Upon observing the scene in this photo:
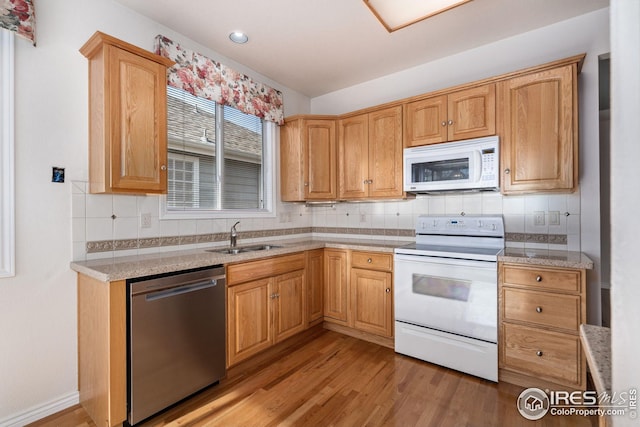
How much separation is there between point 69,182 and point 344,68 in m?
2.61

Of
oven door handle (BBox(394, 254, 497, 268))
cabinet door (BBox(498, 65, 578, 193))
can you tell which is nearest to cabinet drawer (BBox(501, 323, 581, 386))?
oven door handle (BBox(394, 254, 497, 268))

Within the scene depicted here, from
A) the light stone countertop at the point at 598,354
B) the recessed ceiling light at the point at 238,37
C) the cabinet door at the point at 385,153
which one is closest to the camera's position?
the light stone countertop at the point at 598,354

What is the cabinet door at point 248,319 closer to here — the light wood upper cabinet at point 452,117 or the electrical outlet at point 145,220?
the electrical outlet at point 145,220

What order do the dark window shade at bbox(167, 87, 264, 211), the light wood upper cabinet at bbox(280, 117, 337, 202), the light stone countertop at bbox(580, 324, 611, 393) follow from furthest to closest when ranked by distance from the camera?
1. the light wood upper cabinet at bbox(280, 117, 337, 202)
2. the dark window shade at bbox(167, 87, 264, 211)
3. the light stone countertop at bbox(580, 324, 611, 393)

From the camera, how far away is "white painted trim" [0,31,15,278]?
1.72m

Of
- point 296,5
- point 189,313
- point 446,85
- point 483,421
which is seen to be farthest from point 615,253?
point 446,85

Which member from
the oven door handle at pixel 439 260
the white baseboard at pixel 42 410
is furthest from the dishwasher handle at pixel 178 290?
the oven door handle at pixel 439 260

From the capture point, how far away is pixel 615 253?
16.8 inches

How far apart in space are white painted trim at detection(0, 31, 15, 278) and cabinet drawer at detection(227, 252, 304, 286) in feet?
4.06

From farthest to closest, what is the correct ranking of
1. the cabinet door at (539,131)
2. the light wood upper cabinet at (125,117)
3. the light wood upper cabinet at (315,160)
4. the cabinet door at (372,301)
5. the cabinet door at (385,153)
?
the light wood upper cabinet at (315,160)
the cabinet door at (385,153)
the cabinet door at (372,301)
the cabinet door at (539,131)
the light wood upper cabinet at (125,117)

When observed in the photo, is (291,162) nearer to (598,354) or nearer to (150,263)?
(150,263)

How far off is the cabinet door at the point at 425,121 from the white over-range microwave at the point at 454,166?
3.0 inches

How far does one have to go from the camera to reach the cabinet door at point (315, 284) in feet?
9.83

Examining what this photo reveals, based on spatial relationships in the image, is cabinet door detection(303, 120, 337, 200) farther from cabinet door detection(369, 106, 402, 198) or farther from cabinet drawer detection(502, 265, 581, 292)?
cabinet drawer detection(502, 265, 581, 292)
